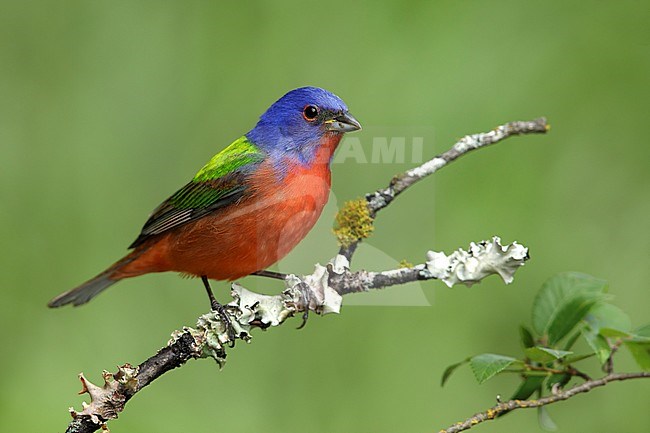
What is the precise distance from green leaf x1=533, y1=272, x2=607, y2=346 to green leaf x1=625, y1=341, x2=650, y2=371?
0.16 metres

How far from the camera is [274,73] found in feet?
15.5

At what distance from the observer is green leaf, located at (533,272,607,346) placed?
253cm

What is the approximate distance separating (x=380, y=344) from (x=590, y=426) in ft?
3.58

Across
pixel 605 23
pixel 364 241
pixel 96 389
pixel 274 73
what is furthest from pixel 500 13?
pixel 96 389

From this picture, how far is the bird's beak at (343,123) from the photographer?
273cm

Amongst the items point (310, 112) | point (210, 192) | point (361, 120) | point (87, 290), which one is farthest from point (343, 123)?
point (361, 120)

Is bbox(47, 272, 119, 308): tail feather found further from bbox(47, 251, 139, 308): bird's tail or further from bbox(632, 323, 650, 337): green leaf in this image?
bbox(632, 323, 650, 337): green leaf

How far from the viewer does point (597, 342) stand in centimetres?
250

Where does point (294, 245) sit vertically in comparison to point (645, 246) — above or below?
above

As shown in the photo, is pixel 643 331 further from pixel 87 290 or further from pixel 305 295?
pixel 87 290

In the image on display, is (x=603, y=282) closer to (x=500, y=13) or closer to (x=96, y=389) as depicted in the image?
(x=96, y=389)

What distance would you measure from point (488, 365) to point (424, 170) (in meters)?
0.74

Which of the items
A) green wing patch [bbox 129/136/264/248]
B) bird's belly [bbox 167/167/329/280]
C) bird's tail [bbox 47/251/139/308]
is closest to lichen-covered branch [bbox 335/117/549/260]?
bird's belly [bbox 167/167/329/280]

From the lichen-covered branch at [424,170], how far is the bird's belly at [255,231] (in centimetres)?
13
